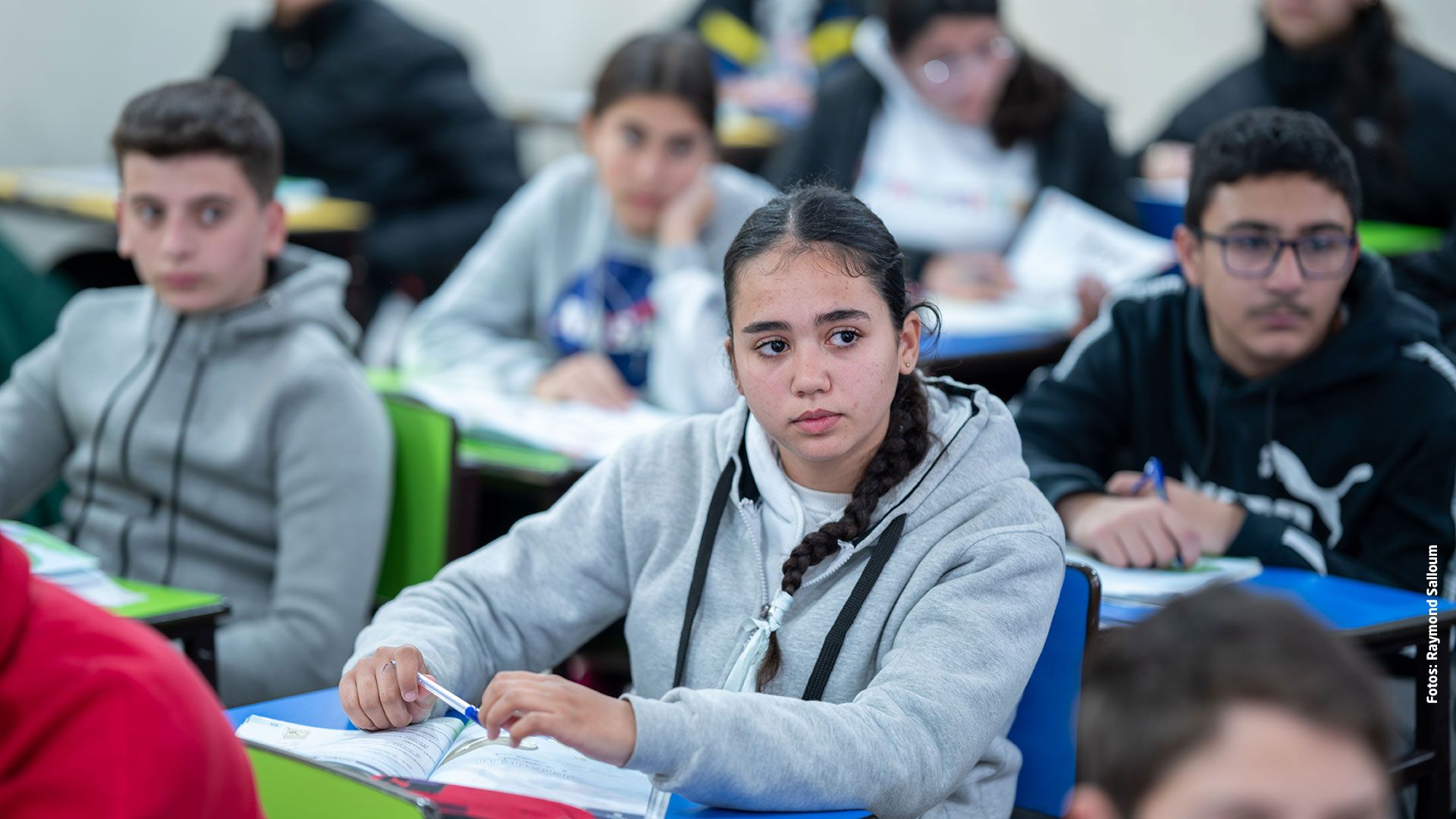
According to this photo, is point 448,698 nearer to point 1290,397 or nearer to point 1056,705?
point 1056,705

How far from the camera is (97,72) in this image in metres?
5.41

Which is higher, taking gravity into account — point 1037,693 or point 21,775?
point 21,775

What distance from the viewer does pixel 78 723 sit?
0.96m

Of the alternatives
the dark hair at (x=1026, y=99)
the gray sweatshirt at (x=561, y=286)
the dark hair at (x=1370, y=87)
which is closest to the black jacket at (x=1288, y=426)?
the gray sweatshirt at (x=561, y=286)

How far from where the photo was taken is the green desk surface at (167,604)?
1.85 metres

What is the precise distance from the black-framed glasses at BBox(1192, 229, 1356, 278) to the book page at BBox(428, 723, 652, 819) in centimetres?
116

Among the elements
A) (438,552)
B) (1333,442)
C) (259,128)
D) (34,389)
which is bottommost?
(438,552)

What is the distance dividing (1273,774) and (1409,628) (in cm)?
100

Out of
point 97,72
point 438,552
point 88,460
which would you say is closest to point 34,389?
point 88,460

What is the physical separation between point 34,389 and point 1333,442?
194 cm

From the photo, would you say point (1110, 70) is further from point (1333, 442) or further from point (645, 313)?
point (1333, 442)

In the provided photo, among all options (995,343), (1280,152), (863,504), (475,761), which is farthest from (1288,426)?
(475,761)

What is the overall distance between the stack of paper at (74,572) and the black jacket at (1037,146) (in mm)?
2038

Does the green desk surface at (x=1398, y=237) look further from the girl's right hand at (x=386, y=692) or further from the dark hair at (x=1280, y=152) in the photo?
the girl's right hand at (x=386, y=692)
